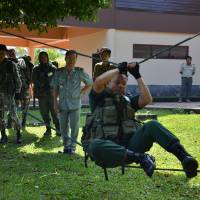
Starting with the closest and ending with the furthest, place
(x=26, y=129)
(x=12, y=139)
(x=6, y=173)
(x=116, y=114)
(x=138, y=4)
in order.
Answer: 1. (x=116, y=114)
2. (x=6, y=173)
3. (x=12, y=139)
4. (x=26, y=129)
5. (x=138, y=4)

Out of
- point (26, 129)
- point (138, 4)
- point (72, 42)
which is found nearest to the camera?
point (26, 129)

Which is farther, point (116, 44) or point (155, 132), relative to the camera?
point (116, 44)

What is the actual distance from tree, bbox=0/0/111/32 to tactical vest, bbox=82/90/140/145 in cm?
280

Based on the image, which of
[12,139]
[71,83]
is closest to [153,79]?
[12,139]

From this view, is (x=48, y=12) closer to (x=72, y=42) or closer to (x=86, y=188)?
(x=86, y=188)

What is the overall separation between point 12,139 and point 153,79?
1336 centimetres

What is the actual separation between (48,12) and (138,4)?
14.7m

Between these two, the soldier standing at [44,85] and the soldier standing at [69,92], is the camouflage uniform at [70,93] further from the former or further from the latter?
the soldier standing at [44,85]

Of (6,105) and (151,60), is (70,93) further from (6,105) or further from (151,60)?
(151,60)

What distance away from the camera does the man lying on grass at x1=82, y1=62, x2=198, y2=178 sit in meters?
5.36

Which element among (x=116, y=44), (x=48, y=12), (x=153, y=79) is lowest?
(x=153, y=79)

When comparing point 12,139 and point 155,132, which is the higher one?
point 155,132

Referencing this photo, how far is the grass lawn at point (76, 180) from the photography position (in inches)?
240

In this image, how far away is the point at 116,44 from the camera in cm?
2264
